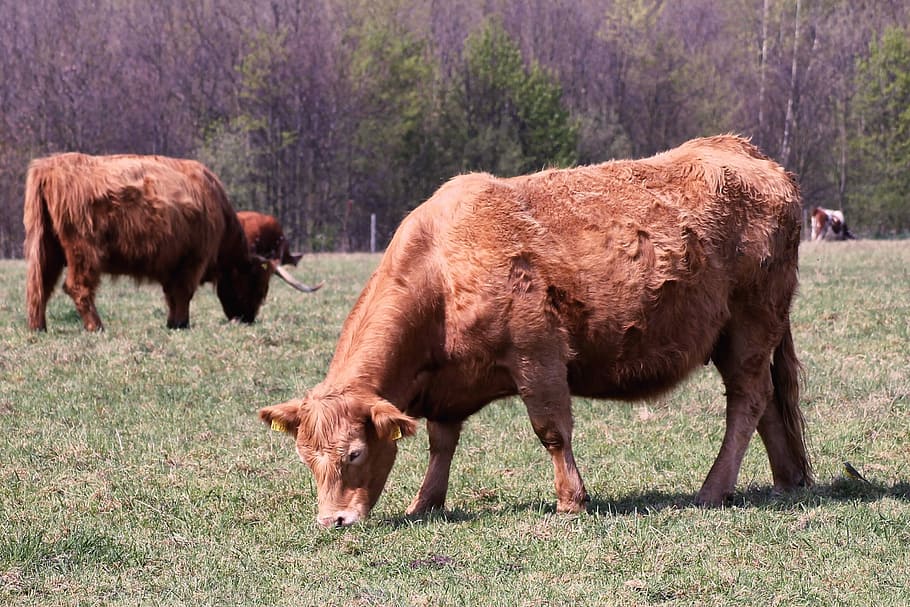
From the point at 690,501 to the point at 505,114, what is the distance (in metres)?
47.4

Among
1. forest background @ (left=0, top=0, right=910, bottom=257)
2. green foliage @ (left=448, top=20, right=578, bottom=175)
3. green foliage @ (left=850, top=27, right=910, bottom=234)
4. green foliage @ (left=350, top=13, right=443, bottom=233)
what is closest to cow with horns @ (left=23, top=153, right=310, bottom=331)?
forest background @ (left=0, top=0, right=910, bottom=257)

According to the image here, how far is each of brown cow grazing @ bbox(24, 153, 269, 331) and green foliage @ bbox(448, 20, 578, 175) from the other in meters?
35.3

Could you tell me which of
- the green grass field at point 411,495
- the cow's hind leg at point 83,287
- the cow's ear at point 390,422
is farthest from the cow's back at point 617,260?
the cow's hind leg at point 83,287

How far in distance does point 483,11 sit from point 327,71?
2491 cm

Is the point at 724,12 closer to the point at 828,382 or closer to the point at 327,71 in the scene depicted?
the point at 327,71

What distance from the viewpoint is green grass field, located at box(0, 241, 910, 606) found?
4.72 m

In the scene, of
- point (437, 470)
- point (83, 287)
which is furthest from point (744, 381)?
point (83, 287)

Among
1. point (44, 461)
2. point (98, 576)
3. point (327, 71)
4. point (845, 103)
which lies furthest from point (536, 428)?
point (845, 103)

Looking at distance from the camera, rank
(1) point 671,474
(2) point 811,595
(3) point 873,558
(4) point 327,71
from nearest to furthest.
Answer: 1. (2) point 811,595
2. (3) point 873,558
3. (1) point 671,474
4. (4) point 327,71

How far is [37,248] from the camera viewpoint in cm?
1327

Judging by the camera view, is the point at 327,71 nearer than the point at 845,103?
Yes

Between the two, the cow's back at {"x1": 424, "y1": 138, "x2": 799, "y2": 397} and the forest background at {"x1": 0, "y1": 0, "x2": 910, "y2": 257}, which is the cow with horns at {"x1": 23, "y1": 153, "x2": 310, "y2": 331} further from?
the forest background at {"x1": 0, "y1": 0, "x2": 910, "y2": 257}

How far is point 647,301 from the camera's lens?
6234 mm

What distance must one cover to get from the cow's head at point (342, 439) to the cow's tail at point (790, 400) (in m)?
2.65
